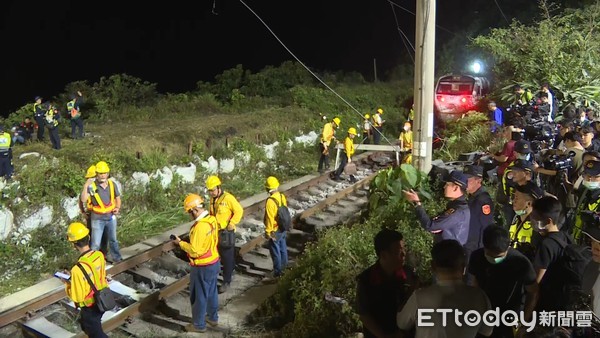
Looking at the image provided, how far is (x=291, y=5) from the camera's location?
194ft

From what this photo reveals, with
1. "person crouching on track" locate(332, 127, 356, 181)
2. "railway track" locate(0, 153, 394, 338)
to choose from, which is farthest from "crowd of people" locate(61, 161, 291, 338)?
"person crouching on track" locate(332, 127, 356, 181)

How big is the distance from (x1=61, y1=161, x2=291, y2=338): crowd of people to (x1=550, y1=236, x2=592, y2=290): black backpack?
12.8ft

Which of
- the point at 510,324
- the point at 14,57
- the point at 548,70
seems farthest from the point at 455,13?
the point at 510,324

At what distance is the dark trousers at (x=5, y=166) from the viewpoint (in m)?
9.99

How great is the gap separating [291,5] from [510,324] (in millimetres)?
58489

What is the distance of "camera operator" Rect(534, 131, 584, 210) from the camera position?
696cm

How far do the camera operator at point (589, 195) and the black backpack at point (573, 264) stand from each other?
43.4 inches

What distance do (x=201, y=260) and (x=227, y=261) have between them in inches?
57.3

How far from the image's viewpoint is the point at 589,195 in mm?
5387

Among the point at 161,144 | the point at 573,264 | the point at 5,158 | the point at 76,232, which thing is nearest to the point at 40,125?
the point at 161,144

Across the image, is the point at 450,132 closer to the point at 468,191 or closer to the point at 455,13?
the point at 468,191

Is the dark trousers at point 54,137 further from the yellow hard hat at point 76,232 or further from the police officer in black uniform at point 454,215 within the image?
the police officer in black uniform at point 454,215

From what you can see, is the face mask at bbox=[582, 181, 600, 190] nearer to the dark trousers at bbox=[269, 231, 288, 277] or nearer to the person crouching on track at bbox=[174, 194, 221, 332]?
the person crouching on track at bbox=[174, 194, 221, 332]

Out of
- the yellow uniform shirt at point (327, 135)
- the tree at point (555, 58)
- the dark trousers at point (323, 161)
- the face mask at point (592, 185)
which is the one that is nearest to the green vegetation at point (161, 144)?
the dark trousers at point (323, 161)
